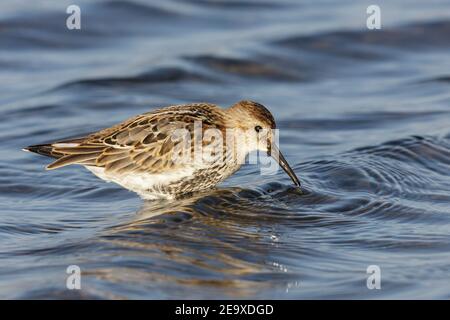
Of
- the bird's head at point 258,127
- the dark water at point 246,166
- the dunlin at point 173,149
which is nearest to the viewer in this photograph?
the dark water at point 246,166

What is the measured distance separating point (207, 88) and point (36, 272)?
8.45 m

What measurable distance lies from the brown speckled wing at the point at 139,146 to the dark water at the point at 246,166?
519mm

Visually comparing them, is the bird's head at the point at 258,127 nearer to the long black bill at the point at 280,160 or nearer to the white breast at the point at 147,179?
the long black bill at the point at 280,160

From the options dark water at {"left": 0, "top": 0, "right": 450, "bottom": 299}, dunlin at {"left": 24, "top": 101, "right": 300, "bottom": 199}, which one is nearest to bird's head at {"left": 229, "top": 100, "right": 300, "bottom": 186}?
dunlin at {"left": 24, "top": 101, "right": 300, "bottom": 199}

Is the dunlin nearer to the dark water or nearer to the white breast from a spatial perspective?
the white breast

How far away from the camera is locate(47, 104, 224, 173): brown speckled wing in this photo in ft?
33.8

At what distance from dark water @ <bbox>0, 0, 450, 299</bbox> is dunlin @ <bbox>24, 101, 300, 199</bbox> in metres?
0.33

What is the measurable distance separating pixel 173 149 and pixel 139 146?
0.45 meters

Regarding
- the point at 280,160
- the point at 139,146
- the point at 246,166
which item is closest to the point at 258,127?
the point at 280,160

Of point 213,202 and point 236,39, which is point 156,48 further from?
point 213,202

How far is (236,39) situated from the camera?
18.7 meters

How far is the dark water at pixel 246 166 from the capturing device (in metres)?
8.50

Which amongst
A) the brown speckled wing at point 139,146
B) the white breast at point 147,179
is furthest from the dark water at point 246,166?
the brown speckled wing at point 139,146

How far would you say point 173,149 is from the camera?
10.2 meters
